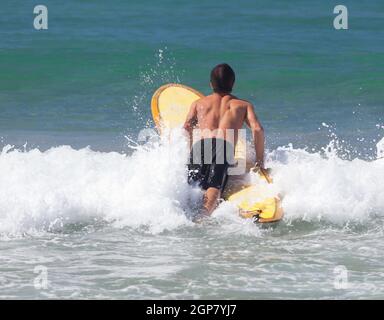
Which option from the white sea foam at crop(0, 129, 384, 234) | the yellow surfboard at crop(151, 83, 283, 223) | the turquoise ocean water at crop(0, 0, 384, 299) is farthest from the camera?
the white sea foam at crop(0, 129, 384, 234)

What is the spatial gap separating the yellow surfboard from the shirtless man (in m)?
0.18

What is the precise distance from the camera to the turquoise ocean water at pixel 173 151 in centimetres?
664

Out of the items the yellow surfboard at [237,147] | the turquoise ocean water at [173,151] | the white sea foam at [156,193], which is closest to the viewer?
the turquoise ocean water at [173,151]

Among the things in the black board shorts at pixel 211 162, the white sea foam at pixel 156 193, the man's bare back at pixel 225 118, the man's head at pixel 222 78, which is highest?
the man's head at pixel 222 78

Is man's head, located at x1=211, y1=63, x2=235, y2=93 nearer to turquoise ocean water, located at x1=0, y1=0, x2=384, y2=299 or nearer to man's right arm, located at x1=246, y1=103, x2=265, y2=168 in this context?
man's right arm, located at x1=246, y1=103, x2=265, y2=168

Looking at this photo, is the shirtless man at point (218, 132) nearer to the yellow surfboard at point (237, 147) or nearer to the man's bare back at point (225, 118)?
the man's bare back at point (225, 118)

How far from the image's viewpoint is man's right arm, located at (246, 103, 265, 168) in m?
7.96

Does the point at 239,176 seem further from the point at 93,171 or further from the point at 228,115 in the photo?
the point at 93,171

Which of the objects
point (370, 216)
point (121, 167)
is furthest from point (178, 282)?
point (121, 167)

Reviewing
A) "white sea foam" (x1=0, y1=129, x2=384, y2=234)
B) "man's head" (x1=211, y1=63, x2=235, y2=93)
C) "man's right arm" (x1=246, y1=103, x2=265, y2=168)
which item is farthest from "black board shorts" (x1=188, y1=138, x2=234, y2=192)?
"man's head" (x1=211, y1=63, x2=235, y2=93)

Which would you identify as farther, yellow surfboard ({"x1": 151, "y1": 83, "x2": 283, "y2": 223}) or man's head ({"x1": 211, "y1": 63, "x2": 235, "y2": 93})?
man's head ({"x1": 211, "y1": 63, "x2": 235, "y2": 93})

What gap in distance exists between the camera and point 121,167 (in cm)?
919

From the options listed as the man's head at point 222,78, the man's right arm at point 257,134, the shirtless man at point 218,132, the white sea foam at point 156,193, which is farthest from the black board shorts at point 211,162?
the man's head at point 222,78

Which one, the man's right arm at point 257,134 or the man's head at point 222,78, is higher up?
the man's head at point 222,78
